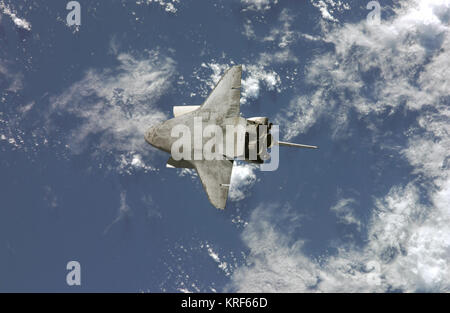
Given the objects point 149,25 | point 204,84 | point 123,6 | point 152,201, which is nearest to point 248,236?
point 152,201

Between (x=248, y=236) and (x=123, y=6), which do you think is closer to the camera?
(x=123, y=6)

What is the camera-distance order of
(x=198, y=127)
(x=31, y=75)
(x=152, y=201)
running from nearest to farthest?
(x=198, y=127) < (x=31, y=75) < (x=152, y=201)

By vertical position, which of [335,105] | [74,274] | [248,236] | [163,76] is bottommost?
[74,274]

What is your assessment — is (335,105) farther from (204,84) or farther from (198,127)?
(198,127)

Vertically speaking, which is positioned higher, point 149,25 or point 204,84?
point 149,25

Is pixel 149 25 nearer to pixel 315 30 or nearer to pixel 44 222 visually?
pixel 315 30

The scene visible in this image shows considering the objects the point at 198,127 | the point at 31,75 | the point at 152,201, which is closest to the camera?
the point at 198,127

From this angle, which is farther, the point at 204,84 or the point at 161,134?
the point at 204,84

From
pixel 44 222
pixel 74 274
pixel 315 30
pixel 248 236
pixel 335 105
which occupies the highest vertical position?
pixel 315 30

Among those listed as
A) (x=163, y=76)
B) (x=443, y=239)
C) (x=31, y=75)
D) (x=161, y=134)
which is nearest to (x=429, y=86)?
(x=443, y=239)
